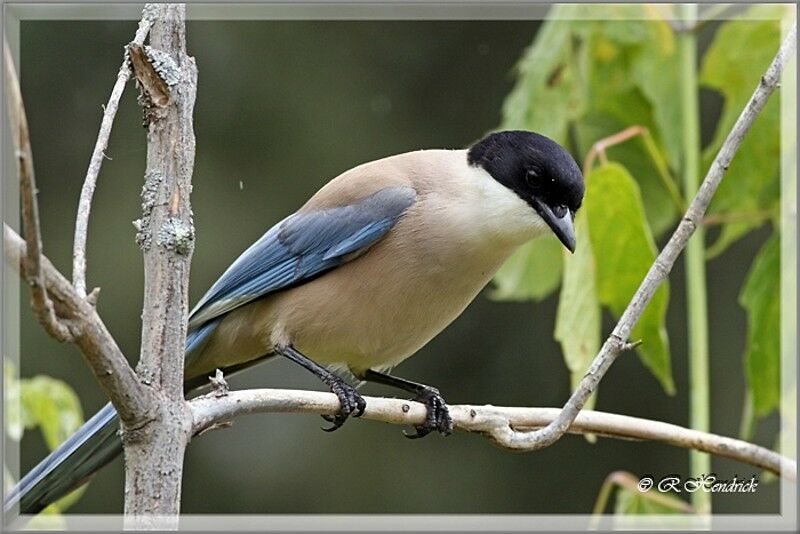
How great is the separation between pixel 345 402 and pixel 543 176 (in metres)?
0.82

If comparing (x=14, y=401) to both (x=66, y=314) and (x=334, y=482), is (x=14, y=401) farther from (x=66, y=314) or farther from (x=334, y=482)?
(x=334, y=482)

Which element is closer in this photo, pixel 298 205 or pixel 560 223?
pixel 560 223

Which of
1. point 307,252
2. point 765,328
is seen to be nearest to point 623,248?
point 765,328

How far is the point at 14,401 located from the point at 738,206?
215 cm

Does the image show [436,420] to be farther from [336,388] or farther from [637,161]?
[637,161]

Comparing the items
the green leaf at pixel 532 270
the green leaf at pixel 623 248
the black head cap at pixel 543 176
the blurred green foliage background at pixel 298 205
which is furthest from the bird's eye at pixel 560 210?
the blurred green foliage background at pixel 298 205

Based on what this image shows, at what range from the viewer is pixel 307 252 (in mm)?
3332

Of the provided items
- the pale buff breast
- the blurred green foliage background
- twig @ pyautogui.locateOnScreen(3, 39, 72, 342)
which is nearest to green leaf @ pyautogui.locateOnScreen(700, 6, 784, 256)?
the pale buff breast

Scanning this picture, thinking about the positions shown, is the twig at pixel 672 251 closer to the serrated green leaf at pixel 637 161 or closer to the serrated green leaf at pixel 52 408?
the serrated green leaf at pixel 637 161

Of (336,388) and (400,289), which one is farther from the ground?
(400,289)

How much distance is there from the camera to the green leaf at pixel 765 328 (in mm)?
2953

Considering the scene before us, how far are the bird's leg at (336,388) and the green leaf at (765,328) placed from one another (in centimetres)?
105

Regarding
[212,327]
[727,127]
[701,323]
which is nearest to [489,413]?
[701,323]

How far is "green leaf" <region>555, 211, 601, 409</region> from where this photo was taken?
2.73 metres
